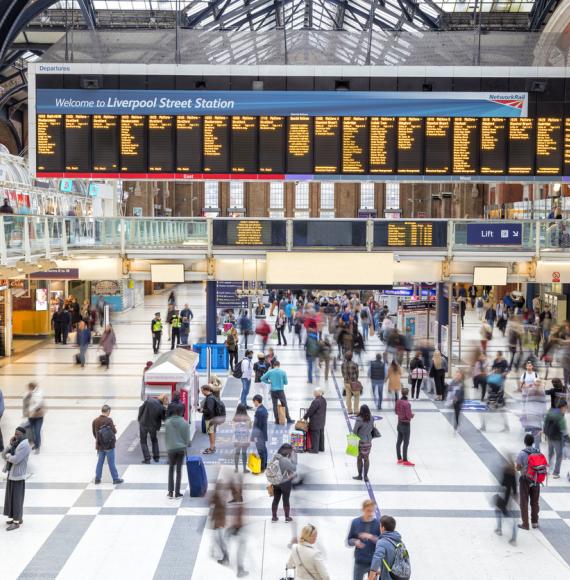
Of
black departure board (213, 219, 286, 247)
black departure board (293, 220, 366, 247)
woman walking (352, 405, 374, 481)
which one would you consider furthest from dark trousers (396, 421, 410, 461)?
black departure board (213, 219, 286, 247)

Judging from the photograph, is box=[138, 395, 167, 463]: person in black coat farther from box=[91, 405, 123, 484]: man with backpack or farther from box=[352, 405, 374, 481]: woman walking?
box=[352, 405, 374, 481]: woman walking

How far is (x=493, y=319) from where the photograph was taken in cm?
3484

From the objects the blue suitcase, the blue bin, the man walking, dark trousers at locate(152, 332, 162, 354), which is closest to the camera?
the blue suitcase

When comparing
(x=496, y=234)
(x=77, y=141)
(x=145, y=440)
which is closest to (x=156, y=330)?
(x=77, y=141)

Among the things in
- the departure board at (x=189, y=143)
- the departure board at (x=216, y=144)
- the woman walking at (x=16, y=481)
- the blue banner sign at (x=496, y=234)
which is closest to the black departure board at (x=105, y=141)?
the departure board at (x=189, y=143)

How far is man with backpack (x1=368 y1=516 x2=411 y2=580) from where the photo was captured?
25.4 ft

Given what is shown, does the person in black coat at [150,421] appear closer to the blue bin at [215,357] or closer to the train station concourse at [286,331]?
the train station concourse at [286,331]

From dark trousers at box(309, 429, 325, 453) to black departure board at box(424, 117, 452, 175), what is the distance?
10080mm

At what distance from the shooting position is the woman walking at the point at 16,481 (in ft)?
36.6

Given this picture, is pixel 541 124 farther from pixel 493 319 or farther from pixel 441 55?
pixel 493 319

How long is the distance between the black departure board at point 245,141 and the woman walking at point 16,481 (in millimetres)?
12802

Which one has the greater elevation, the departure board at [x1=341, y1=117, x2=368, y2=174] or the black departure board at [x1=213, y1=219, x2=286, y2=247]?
the departure board at [x1=341, y1=117, x2=368, y2=174]

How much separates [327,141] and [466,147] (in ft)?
12.4

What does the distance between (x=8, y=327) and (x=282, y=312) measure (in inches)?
374
